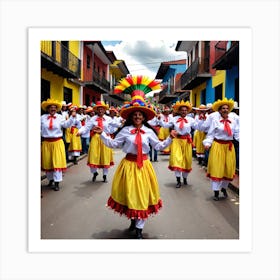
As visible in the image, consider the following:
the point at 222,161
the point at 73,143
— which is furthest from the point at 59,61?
the point at 222,161

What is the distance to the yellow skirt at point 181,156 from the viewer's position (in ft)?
22.9

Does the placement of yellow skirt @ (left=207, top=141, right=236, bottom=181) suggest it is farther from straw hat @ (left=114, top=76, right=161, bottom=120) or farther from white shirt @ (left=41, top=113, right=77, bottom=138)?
white shirt @ (left=41, top=113, right=77, bottom=138)

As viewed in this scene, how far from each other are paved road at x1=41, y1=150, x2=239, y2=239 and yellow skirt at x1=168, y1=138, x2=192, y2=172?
0.48m

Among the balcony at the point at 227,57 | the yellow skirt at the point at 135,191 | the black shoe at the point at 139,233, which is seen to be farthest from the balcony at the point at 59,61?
the black shoe at the point at 139,233

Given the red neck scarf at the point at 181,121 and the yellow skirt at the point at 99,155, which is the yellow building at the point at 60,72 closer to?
the yellow skirt at the point at 99,155

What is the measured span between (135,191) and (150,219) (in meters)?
1.22

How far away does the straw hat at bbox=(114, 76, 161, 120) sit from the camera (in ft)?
12.7

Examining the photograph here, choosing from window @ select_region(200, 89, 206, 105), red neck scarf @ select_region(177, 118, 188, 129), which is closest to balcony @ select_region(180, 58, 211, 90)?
window @ select_region(200, 89, 206, 105)

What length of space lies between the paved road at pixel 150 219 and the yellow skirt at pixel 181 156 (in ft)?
1.58
